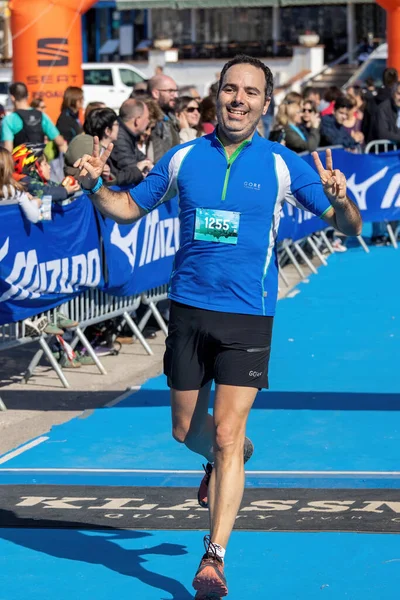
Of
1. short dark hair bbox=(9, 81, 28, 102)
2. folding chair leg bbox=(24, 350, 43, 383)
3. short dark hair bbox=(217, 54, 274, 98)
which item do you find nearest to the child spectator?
folding chair leg bbox=(24, 350, 43, 383)

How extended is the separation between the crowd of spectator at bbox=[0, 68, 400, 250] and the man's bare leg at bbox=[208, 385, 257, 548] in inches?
151

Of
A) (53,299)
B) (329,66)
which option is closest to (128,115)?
(53,299)

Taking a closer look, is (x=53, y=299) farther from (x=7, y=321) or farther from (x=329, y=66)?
(x=329, y=66)

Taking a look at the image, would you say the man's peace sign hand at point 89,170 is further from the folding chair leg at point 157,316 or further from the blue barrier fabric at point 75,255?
the folding chair leg at point 157,316

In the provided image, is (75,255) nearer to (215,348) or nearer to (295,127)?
(215,348)

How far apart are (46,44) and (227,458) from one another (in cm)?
1332

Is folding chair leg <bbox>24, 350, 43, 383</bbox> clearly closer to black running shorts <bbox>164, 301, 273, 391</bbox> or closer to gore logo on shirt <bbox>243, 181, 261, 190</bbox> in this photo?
black running shorts <bbox>164, 301, 273, 391</bbox>

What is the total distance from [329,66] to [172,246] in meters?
35.4

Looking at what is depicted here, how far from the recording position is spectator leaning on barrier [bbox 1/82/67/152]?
14.2 m

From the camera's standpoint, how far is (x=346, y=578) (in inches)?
216

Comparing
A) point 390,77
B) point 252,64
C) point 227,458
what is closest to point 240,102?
point 252,64

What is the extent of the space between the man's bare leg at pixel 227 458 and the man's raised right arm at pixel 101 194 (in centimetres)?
87

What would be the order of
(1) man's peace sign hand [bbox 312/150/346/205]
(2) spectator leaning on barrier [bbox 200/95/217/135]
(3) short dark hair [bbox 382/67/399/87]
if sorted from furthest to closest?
(3) short dark hair [bbox 382/67/399/87]
(2) spectator leaning on barrier [bbox 200/95/217/135]
(1) man's peace sign hand [bbox 312/150/346/205]

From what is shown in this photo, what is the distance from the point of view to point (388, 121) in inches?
712
